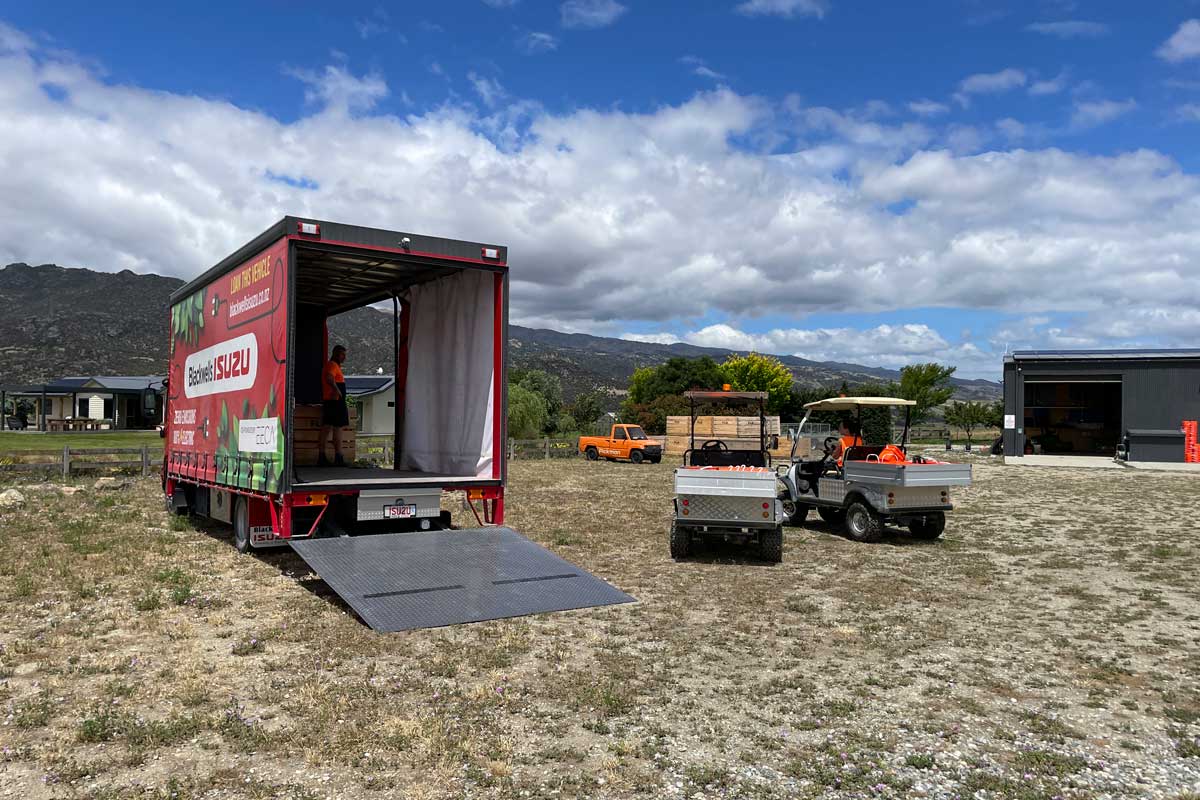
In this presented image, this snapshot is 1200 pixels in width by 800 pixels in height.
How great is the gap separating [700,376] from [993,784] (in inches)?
2423

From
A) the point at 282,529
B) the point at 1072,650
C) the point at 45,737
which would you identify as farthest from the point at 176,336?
the point at 1072,650

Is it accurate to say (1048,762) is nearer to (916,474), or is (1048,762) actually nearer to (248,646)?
(248,646)

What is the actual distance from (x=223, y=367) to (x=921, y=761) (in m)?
8.62

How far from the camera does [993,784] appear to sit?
3.88 m

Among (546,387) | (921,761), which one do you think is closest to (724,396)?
→ (921,761)

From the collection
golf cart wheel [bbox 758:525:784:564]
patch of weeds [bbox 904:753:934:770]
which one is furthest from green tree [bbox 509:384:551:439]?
patch of weeds [bbox 904:753:934:770]

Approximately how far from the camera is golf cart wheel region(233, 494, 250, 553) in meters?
9.35

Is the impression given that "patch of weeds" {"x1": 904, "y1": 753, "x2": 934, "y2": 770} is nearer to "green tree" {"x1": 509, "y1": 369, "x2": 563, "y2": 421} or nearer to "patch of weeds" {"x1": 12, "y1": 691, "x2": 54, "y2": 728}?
"patch of weeds" {"x1": 12, "y1": 691, "x2": 54, "y2": 728}

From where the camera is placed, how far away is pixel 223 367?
9.73 m

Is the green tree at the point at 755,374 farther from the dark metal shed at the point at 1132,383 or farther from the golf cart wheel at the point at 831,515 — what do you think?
the golf cart wheel at the point at 831,515

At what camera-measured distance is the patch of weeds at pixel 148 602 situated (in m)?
6.97

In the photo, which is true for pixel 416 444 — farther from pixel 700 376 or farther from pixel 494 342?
pixel 700 376

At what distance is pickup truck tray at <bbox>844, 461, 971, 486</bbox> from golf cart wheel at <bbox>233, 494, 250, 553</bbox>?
8.03 meters

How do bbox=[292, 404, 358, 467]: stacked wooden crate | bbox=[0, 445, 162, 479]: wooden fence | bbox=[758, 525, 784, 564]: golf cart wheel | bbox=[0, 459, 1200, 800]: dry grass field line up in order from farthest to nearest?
1. bbox=[0, 445, 162, 479]: wooden fence
2. bbox=[292, 404, 358, 467]: stacked wooden crate
3. bbox=[758, 525, 784, 564]: golf cart wheel
4. bbox=[0, 459, 1200, 800]: dry grass field
